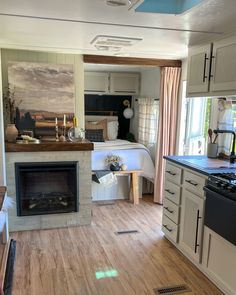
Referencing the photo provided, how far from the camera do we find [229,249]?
2.22 meters

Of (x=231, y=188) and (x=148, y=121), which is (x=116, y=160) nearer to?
(x=148, y=121)

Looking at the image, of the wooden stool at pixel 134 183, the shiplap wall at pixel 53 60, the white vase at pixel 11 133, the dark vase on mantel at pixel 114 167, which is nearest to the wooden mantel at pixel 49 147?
the white vase at pixel 11 133

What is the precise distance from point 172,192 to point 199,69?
1.34 metres

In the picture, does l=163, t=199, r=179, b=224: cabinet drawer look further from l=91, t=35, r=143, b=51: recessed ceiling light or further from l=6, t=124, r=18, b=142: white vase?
l=6, t=124, r=18, b=142: white vase

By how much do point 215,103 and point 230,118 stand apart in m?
0.32

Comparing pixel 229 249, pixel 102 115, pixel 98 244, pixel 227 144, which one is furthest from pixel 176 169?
pixel 102 115

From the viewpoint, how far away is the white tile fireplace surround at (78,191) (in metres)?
3.40

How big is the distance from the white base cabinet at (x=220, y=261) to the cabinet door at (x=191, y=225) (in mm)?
100

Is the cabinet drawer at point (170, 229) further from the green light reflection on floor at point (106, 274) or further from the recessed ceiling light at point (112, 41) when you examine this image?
the recessed ceiling light at point (112, 41)

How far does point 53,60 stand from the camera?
3850mm

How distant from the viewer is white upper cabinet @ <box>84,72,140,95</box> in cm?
606

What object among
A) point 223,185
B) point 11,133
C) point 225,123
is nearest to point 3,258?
point 11,133

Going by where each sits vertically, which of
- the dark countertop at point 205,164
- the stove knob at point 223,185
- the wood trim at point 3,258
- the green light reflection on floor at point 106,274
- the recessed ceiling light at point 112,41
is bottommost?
the green light reflection on floor at point 106,274

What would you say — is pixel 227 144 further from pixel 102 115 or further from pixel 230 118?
pixel 102 115
